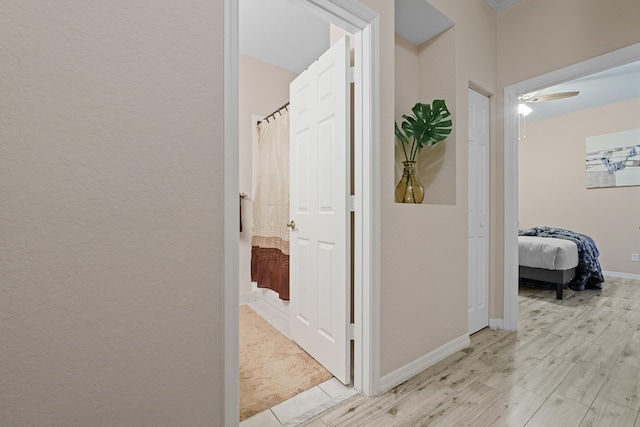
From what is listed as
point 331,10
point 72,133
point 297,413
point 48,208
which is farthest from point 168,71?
point 297,413

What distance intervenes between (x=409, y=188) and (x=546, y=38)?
170 cm

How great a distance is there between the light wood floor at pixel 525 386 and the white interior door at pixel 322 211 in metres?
0.34

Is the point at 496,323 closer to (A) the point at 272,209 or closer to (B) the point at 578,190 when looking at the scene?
(A) the point at 272,209

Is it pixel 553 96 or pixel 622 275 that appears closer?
pixel 553 96

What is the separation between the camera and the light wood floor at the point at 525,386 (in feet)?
4.81

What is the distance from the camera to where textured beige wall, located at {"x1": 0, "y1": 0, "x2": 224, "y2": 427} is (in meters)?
0.79

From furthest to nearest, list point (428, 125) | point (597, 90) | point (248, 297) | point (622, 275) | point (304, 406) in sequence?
point (622, 275)
point (597, 90)
point (248, 297)
point (428, 125)
point (304, 406)

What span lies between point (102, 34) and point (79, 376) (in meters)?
1.03

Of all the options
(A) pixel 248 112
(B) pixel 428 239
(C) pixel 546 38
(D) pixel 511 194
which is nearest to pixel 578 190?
(D) pixel 511 194

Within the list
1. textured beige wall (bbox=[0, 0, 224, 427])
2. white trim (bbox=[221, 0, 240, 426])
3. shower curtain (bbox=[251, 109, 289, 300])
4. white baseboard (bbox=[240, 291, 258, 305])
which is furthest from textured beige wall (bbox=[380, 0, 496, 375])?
white baseboard (bbox=[240, 291, 258, 305])

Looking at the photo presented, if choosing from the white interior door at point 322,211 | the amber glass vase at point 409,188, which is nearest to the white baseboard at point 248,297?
the white interior door at point 322,211

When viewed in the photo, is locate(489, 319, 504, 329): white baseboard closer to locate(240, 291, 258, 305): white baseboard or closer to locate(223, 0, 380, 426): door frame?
locate(223, 0, 380, 426): door frame

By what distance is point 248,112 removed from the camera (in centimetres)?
340

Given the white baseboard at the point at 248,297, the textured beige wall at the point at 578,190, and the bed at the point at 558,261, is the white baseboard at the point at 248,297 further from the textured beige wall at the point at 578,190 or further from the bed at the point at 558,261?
the textured beige wall at the point at 578,190
